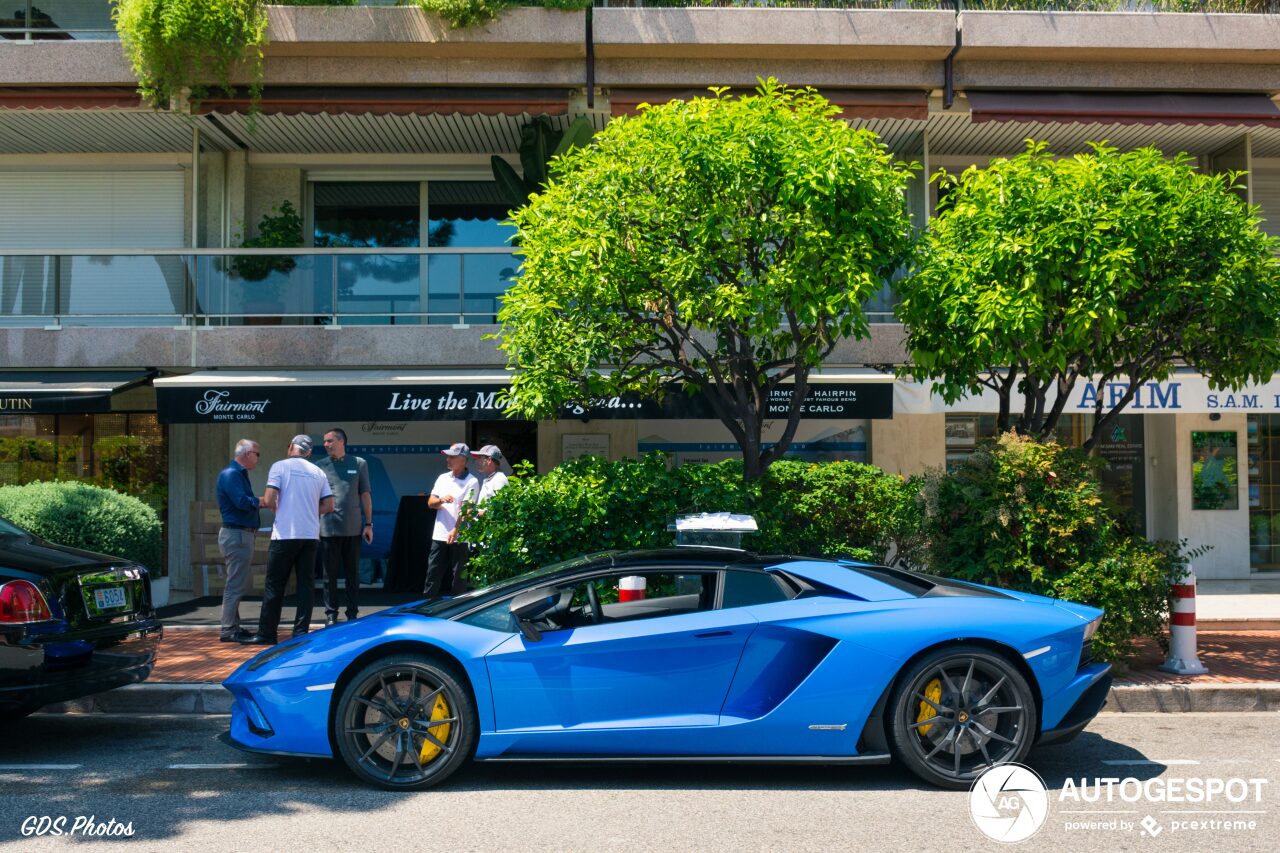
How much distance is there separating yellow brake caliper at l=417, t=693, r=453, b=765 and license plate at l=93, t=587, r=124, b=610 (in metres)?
2.45

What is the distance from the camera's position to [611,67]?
42.4 ft

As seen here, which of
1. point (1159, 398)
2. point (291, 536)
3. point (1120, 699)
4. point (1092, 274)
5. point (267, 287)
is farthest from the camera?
point (267, 287)

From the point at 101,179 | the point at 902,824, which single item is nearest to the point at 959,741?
the point at 902,824

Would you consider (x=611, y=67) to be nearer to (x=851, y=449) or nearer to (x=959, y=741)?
(x=851, y=449)

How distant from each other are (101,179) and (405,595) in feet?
23.7

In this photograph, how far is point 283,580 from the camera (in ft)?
30.0

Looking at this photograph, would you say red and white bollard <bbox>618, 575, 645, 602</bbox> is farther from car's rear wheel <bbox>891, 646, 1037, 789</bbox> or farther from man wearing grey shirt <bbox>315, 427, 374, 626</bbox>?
man wearing grey shirt <bbox>315, 427, 374, 626</bbox>

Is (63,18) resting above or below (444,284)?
above

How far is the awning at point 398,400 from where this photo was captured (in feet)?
38.9

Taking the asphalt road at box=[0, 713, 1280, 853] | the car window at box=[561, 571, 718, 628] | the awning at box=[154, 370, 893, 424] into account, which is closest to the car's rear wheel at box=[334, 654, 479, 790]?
the asphalt road at box=[0, 713, 1280, 853]

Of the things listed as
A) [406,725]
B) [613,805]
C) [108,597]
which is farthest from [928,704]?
[108,597]

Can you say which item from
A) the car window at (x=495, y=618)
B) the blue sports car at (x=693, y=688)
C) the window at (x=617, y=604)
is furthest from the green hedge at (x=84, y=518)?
the window at (x=617, y=604)

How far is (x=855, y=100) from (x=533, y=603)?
29.9 feet

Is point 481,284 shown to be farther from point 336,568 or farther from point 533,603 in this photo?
point 533,603
